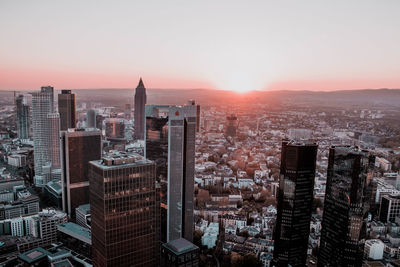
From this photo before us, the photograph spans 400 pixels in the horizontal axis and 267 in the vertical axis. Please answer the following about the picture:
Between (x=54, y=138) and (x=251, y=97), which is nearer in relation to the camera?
(x=54, y=138)

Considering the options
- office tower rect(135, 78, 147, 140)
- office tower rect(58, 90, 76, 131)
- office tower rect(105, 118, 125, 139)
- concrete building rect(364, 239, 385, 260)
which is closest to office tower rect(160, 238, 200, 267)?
concrete building rect(364, 239, 385, 260)

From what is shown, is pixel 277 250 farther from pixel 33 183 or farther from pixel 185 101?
pixel 33 183

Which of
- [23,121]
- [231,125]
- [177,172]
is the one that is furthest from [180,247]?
[23,121]

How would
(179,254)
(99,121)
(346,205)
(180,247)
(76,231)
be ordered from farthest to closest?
(99,121) → (76,231) → (346,205) → (180,247) → (179,254)

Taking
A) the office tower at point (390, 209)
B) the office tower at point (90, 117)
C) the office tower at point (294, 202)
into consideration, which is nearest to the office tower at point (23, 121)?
the office tower at point (90, 117)

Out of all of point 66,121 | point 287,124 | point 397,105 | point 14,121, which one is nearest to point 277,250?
point 397,105

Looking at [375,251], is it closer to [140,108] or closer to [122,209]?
[122,209]
